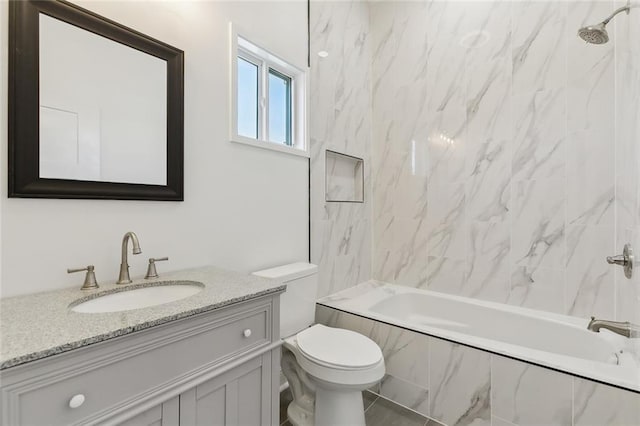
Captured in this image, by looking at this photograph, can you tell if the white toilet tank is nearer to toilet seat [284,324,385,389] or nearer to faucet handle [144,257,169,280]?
toilet seat [284,324,385,389]

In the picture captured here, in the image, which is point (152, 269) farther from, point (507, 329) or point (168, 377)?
point (507, 329)

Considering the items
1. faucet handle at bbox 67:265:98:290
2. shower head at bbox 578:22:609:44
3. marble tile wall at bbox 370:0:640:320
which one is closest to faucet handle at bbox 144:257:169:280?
faucet handle at bbox 67:265:98:290

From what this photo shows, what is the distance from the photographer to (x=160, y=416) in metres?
0.82

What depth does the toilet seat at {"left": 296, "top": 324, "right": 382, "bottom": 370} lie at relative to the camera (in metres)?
1.38

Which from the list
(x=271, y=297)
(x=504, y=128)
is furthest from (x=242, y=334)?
(x=504, y=128)

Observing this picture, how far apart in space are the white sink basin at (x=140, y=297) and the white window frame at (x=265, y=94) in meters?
0.81

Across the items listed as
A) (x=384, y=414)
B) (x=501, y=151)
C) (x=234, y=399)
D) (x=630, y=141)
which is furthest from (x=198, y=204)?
(x=501, y=151)

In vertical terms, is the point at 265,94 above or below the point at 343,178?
above

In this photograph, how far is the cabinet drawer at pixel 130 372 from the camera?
2.08ft

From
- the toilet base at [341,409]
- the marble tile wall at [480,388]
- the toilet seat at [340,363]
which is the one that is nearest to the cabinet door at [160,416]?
the toilet seat at [340,363]

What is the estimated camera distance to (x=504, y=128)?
2154mm

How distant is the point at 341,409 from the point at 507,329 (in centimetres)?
140

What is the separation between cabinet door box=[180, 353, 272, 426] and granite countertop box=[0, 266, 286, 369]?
10.0 inches

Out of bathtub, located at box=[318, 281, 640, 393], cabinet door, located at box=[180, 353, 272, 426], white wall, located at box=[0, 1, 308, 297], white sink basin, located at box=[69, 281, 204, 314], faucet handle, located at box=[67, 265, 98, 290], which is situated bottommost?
bathtub, located at box=[318, 281, 640, 393]
